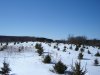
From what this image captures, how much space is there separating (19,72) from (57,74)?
8.77ft

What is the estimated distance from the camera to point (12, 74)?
12.8 meters

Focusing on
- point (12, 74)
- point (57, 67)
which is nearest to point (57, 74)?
point (57, 67)

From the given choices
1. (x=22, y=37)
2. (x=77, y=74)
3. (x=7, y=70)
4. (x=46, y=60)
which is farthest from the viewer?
(x=22, y=37)

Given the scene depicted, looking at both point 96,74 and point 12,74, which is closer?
point 12,74

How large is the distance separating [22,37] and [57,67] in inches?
4155

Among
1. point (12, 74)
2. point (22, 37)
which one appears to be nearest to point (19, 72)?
point (12, 74)

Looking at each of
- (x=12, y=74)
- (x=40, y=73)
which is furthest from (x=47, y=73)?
(x=12, y=74)

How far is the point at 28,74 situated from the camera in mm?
13047

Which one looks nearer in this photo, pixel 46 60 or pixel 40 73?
pixel 40 73

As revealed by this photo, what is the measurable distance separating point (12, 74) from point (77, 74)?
4.57m

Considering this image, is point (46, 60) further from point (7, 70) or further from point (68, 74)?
point (7, 70)

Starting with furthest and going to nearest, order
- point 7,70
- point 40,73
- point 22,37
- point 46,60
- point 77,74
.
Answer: point 22,37 < point 46,60 < point 40,73 < point 7,70 < point 77,74

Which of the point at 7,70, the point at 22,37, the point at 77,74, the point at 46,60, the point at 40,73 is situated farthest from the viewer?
the point at 22,37

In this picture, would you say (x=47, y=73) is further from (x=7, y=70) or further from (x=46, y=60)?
(x=46, y=60)
